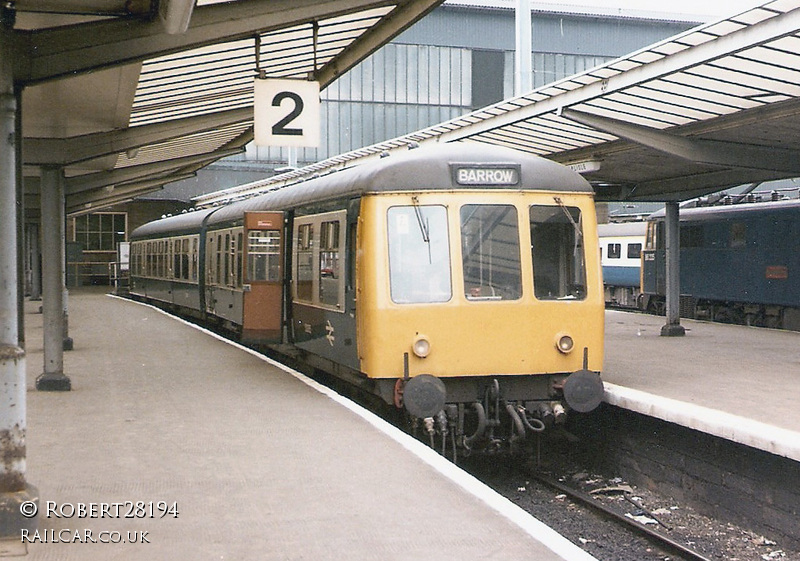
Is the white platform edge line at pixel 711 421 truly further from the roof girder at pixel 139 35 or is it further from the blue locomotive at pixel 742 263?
the blue locomotive at pixel 742 263

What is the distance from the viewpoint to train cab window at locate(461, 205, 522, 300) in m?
10.3

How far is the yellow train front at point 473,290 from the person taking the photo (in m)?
10.1

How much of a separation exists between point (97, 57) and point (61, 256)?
6084mm

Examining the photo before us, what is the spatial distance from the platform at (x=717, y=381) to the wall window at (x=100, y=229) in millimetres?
33675

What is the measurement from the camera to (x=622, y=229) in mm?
34219

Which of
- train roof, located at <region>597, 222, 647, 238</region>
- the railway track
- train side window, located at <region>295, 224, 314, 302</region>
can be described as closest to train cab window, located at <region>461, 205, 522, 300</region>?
the railway track

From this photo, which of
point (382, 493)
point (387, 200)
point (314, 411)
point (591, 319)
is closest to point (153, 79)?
point (387, 200)

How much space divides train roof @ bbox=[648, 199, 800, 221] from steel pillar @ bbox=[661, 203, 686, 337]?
2.85m

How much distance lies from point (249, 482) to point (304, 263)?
588 centimetres

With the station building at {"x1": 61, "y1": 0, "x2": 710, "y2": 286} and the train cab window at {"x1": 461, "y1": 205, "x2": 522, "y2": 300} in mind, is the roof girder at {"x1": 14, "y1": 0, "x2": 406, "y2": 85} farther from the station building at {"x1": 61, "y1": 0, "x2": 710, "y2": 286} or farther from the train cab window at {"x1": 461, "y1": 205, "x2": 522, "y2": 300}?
the station building at {"x1": 61, "y1": 0, "x2": 710, "y2": 286}

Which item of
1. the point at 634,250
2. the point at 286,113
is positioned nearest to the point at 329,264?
the point at 286,113

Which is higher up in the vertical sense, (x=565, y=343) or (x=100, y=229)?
(x=100, y=229)

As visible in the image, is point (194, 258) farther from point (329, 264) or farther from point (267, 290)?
point (329, 264)

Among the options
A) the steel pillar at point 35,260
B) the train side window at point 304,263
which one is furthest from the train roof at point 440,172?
the steel pillar at point 35,260
